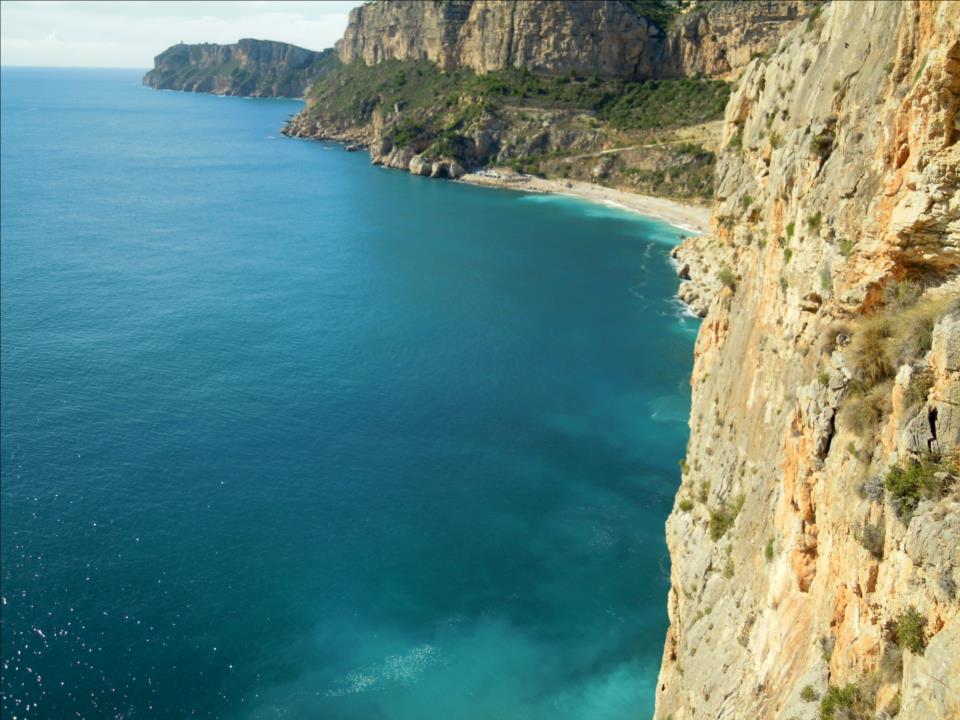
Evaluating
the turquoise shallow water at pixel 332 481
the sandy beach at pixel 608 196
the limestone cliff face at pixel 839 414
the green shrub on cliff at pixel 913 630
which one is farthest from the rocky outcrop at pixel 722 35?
the green shrub on cliff at pixel 913 630

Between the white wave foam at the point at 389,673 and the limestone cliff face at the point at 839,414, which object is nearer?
the limestone cliff face at the point at 839,414

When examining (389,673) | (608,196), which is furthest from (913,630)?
(608,196)

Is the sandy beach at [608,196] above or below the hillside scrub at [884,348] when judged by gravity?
above

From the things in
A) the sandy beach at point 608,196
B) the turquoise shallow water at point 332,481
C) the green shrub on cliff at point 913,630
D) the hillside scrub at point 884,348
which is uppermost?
the sandy beach at point 608,196

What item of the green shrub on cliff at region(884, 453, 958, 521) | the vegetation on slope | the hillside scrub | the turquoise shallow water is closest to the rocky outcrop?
the vegetation on slope

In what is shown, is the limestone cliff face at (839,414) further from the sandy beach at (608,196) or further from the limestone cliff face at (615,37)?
the limestone cliff face at (615,37)
